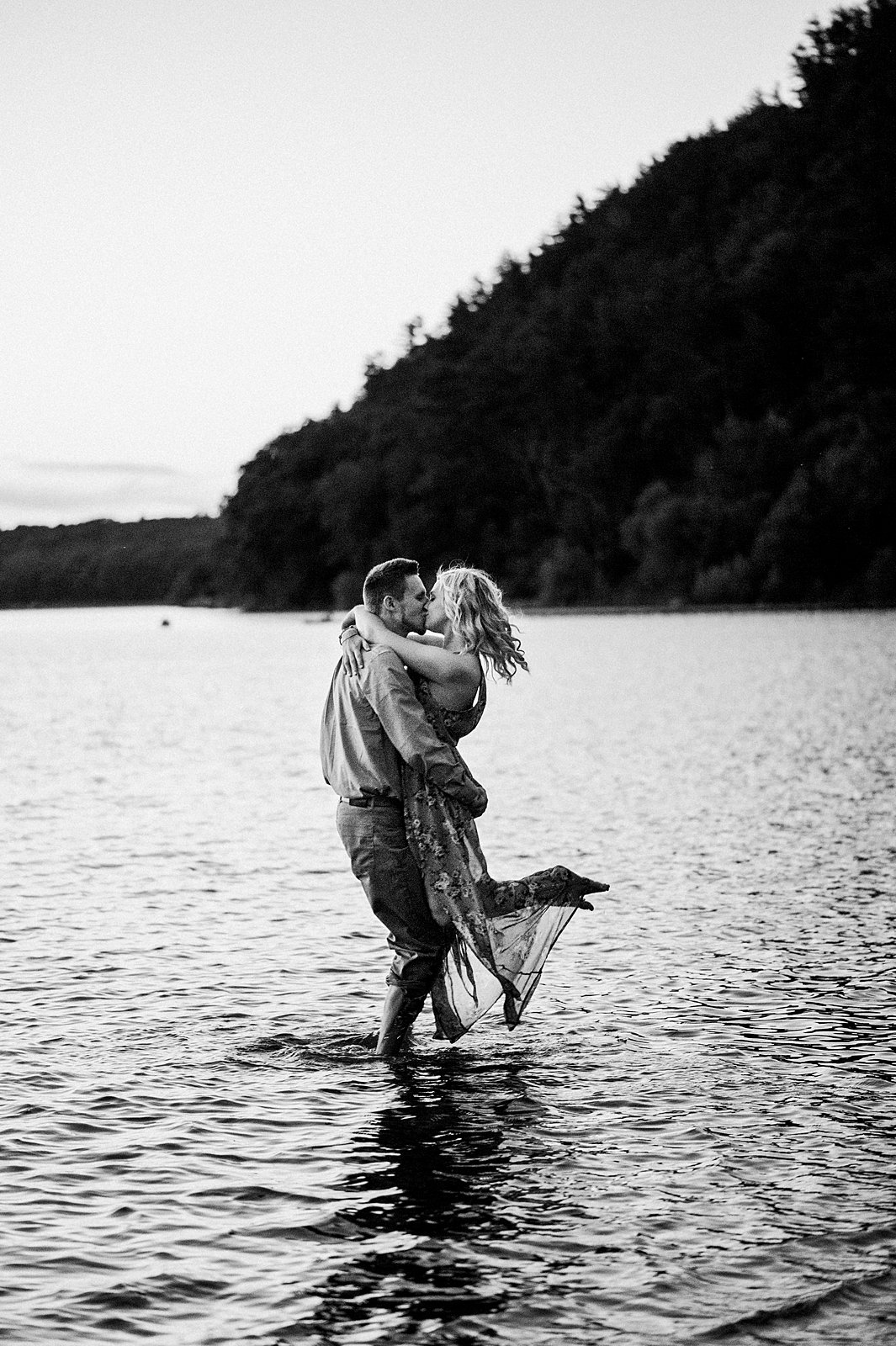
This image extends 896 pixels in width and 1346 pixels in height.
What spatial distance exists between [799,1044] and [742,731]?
15758mm

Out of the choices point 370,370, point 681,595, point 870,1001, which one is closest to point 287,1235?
point 870,1001

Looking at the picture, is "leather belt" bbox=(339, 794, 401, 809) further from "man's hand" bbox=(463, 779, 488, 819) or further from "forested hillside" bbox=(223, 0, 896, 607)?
"forested hillside" bbox=(223, 0, 896, 607)

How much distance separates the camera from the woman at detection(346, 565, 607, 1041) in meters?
6.95

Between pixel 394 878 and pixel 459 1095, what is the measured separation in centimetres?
90

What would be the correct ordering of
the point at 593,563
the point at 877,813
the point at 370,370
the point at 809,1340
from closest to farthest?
the point at 809,1340 → the point at 877,813 → the point at 593,563 → the point at 370,370

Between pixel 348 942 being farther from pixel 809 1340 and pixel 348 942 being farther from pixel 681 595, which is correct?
pixel 681 595

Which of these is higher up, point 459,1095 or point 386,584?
point 386,584

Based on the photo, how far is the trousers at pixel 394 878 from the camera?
708 centimetres

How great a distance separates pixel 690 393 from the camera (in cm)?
9919

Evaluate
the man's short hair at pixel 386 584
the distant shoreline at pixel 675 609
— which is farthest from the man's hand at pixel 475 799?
the distant shoreline at pixel 675 609

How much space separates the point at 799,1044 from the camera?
24.7ft

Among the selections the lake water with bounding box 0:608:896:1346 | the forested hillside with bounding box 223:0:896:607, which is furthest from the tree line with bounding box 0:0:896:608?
the lake water with bounding box 0:608:896:1346

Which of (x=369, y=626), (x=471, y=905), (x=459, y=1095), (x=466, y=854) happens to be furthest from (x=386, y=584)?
(x=459, y=1095)

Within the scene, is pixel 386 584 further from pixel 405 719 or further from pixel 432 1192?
pixel 432 1192
